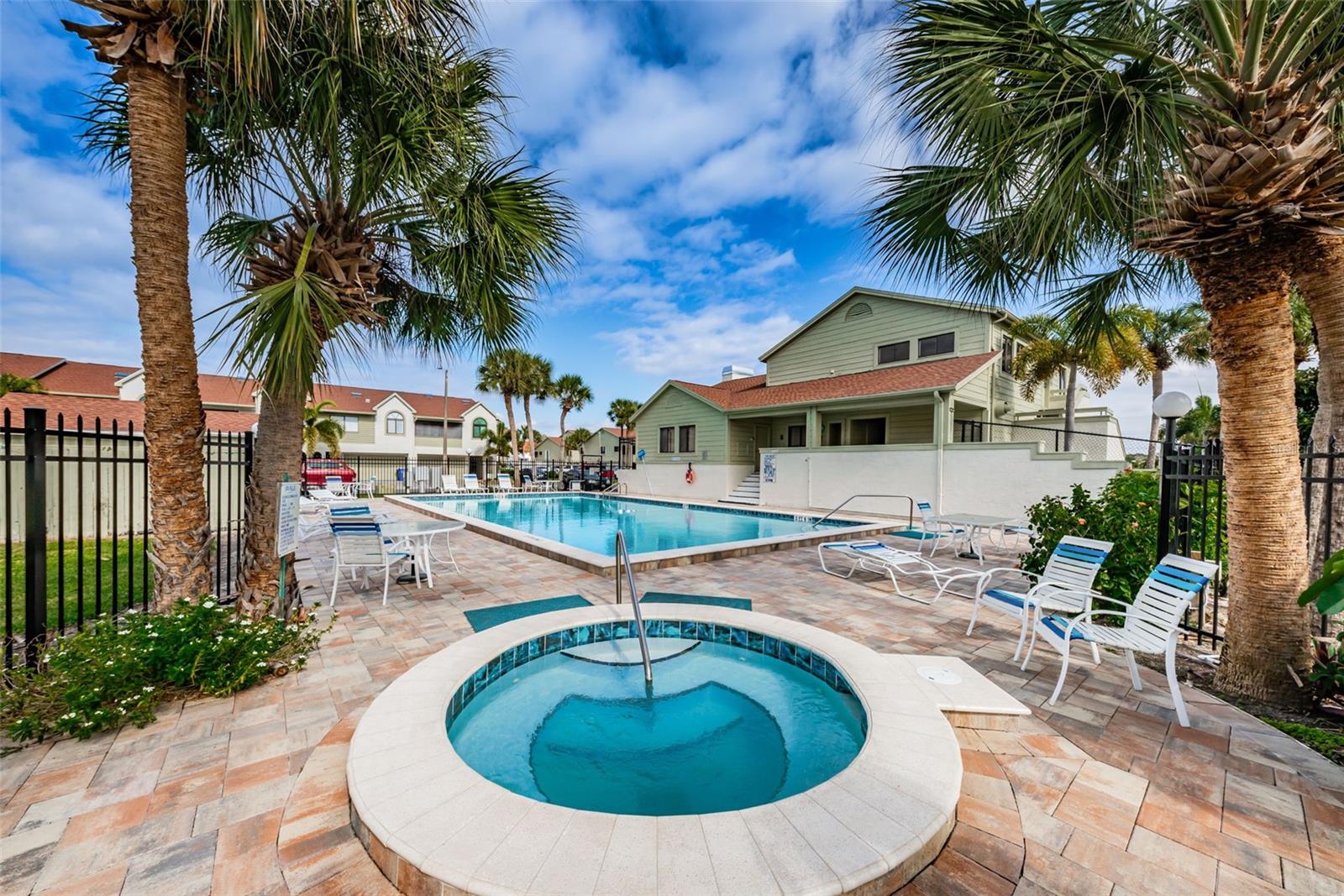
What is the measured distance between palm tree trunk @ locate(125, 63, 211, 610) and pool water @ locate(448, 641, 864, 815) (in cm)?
260

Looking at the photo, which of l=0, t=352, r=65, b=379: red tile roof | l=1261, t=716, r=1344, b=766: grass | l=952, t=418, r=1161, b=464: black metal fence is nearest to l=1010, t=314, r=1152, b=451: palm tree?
l=952, t=418, r=1161, b=464: black metal fence

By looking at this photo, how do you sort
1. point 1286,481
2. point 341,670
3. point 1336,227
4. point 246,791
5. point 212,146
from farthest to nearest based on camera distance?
1. point 212,146
2. point 341,670
3. point 1286,481
4. point 1336,227
5. point 246,791

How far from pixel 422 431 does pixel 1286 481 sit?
136ft

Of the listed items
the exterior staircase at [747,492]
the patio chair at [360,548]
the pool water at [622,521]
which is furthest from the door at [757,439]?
the patio chair at [360,548]

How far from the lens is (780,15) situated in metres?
6.96

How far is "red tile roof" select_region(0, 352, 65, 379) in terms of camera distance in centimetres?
2466

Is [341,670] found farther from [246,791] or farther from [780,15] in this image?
[780,15]

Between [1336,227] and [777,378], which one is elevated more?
[777,378]

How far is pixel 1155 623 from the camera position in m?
3.54

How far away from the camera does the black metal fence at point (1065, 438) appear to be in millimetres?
14953

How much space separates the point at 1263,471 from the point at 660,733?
4.90 meters

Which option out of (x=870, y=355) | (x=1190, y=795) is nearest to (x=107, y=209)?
(x=1190, y=795)

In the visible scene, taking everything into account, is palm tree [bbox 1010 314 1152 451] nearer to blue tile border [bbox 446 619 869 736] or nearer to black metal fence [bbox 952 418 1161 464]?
black metal fence [bbox 952 418 1161 464]

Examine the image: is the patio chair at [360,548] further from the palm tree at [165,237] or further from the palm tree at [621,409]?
the palm tree at [621,409]
